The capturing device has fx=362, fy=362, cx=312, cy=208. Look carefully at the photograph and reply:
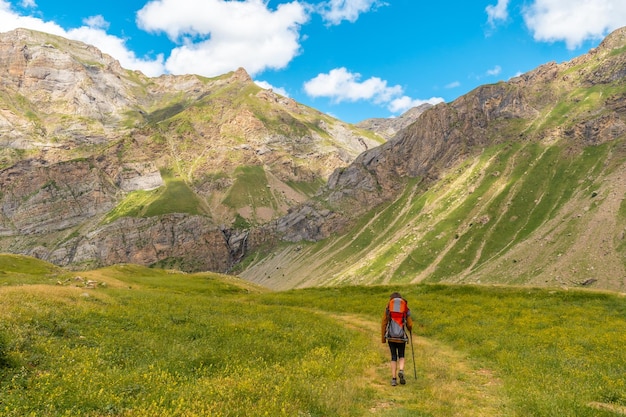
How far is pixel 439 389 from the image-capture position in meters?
15.7

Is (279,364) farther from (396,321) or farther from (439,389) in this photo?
(439,389)

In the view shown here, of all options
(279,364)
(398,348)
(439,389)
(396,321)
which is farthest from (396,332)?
(279,364)

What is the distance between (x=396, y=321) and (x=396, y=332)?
0.58 meters

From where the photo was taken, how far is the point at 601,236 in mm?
129625

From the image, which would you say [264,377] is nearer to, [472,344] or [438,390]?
[438,390]

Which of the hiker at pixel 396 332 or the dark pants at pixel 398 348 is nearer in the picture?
the hiker at pixel 396 332

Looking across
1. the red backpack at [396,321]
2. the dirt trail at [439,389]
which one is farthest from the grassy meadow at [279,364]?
the red backpack at [396,321]

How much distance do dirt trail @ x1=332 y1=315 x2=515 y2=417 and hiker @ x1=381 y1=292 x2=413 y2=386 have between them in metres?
0.76

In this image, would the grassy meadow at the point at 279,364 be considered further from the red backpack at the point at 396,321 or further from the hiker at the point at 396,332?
the red backpack at the point at 396,321

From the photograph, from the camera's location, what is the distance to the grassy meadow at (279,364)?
37.4 feet

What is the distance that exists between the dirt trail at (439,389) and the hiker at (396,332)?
2.50ft

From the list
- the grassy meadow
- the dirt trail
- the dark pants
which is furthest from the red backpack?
the dirt trail

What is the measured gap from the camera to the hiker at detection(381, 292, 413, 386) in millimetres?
17766

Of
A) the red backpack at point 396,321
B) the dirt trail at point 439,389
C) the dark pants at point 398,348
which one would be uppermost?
the red backpack at point 396,321
